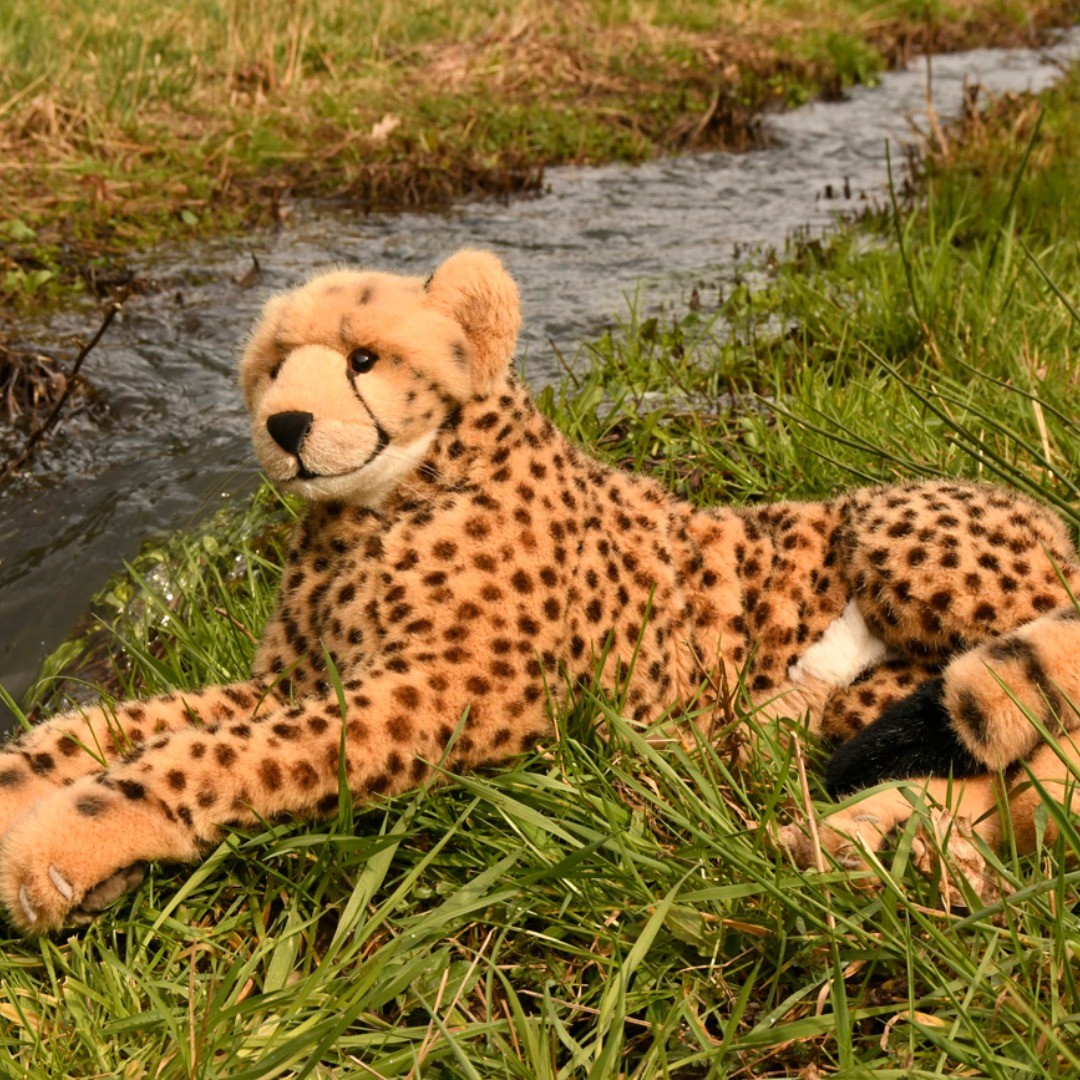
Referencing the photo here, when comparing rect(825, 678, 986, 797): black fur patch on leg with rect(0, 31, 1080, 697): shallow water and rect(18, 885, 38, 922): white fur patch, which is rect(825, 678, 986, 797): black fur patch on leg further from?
rect(0, 31, 1080, 697): shallow water

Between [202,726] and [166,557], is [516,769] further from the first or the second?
[166,557]

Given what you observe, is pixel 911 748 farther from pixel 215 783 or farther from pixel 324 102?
pixel 324 102

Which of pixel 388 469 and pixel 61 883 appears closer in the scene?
pixel 61 883

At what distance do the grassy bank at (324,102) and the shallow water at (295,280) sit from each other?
36 cm

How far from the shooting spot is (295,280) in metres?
6.61

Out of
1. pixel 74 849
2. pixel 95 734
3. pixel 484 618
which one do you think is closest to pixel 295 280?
pixel 95 734

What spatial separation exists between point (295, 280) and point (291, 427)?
419 centimetres

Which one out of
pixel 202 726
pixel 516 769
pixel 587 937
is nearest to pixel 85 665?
pixel 202 726

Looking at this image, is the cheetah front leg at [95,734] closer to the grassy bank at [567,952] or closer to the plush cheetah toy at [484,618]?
the plush cheetah toy at [484,618]

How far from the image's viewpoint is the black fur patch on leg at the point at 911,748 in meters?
2.57

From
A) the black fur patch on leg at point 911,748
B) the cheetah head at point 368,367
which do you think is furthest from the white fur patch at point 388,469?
the black fur patch on leg at point 911,748

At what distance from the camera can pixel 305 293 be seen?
2.80 metres

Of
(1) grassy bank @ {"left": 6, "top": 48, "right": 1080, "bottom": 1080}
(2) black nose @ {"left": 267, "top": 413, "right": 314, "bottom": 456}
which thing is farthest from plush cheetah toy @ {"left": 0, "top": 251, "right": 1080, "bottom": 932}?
(1) grassy bank @ {"left": 6, "top": 48, "right": 1080, "bottom": 1080}

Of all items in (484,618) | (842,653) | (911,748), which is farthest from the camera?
(842,653)
